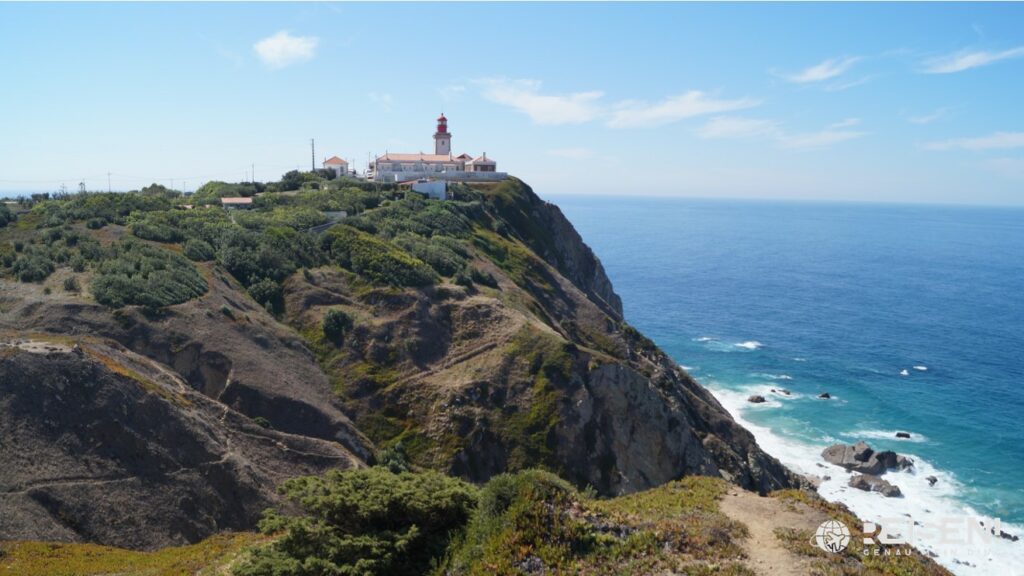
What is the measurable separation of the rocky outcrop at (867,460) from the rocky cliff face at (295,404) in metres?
10.5

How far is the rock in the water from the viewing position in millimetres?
55062

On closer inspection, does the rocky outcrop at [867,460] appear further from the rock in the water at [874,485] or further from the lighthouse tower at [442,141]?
the lighthouse tower at [442,141]

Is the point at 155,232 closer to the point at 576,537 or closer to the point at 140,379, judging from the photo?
the point at 140,379

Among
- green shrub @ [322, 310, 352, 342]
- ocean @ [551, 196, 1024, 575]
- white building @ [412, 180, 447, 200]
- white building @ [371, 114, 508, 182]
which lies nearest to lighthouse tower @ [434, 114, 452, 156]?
white building @ [371, 114, 508, 182]

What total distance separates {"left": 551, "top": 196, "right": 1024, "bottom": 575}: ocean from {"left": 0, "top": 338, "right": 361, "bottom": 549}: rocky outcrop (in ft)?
139

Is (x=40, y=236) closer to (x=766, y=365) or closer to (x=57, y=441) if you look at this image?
(x=57, y=441)

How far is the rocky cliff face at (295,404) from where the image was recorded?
28969 millimetres

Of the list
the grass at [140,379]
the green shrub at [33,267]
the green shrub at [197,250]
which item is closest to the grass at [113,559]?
the grass at [140,379]

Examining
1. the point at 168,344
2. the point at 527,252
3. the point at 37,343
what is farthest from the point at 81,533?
the point at 527,252

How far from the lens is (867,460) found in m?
59.3

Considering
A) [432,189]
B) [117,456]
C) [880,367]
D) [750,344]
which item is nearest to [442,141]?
[432,189]

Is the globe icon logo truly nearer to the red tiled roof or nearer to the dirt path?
the dirt path

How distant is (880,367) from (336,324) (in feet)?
232

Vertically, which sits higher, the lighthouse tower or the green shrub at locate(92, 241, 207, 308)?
the lighthouse tower
